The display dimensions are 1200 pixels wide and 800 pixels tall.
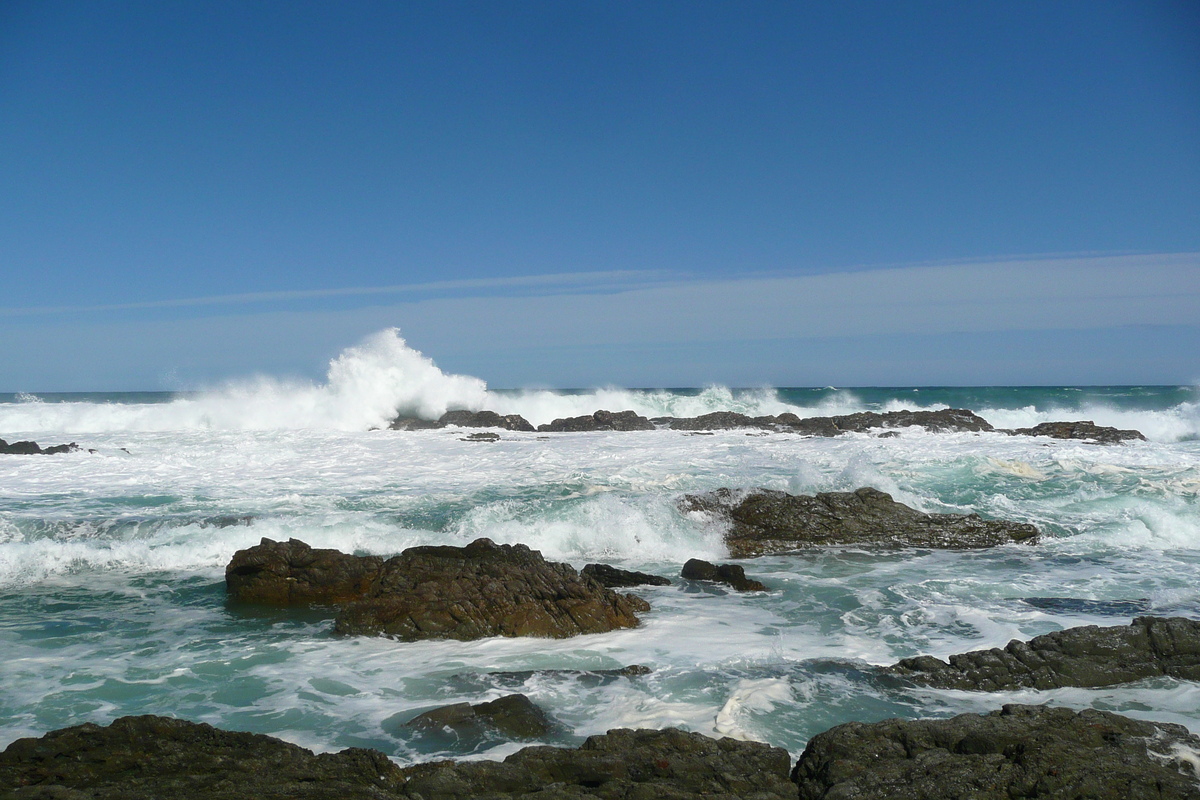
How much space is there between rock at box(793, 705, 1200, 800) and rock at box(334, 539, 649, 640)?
132 inches

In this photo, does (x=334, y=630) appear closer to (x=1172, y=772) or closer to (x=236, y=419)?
(x=1172, y=772)

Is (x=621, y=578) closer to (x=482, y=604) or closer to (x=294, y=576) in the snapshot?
(x=482, y=604)

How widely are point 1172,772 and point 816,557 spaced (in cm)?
653

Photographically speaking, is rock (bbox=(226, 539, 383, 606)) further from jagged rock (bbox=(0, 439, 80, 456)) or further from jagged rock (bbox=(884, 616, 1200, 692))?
jagged rock (bbox=(0, 439, 80, 456))

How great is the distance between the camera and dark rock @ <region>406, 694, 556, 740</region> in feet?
15.0

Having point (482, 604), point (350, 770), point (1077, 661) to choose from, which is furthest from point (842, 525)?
point (350, 770)

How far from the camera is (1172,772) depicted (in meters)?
3.41

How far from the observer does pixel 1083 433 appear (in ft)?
76.1

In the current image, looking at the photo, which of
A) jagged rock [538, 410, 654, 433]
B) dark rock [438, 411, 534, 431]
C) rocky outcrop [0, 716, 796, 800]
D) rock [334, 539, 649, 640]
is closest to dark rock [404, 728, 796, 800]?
rocky outcrop [0, 716, 796, 800]

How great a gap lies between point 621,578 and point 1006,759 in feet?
17.9

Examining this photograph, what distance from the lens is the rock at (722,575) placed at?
27.6 ft

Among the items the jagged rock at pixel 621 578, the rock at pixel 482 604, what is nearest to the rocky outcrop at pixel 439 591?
the rock at pixel 482 604

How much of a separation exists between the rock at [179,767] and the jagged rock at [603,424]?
23332mm

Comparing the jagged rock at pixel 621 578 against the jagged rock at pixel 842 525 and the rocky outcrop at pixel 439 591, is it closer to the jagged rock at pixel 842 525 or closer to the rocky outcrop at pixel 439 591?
the rocky outcrop at pixel 439 591
